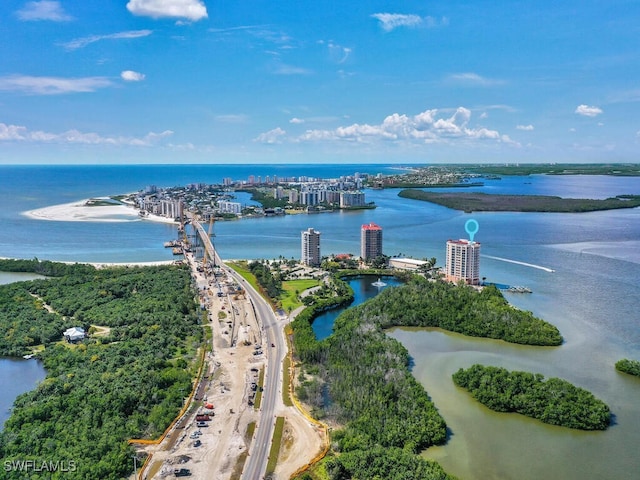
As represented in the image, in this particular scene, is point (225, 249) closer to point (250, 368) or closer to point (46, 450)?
point (250, 368)

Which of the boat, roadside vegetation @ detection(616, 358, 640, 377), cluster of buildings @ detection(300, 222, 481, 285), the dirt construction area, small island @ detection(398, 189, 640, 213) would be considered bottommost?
the dirt construction area

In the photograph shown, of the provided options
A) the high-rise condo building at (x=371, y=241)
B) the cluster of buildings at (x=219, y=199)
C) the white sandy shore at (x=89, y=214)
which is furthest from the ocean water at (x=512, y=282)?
the cluster of buildings at (x=219, y=199)

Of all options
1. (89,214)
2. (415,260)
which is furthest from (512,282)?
(89,214)

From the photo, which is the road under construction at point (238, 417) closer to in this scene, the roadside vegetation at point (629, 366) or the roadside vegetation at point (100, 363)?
the roadside vegetation at point (100, 363)

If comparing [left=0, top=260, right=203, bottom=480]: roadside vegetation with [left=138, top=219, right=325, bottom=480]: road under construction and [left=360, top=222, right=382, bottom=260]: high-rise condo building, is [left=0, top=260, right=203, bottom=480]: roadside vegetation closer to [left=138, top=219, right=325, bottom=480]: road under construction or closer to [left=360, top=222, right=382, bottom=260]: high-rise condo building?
[left=138, top=219, right=325, bottom=480]: road under construction

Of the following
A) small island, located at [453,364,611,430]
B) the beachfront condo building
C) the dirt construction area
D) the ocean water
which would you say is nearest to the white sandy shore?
the ocean water

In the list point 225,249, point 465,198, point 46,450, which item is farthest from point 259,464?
point 465,198

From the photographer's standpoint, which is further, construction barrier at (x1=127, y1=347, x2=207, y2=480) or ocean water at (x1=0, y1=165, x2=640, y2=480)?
ocean water at (x1=0, y1=165, x2=640, y2=480)
